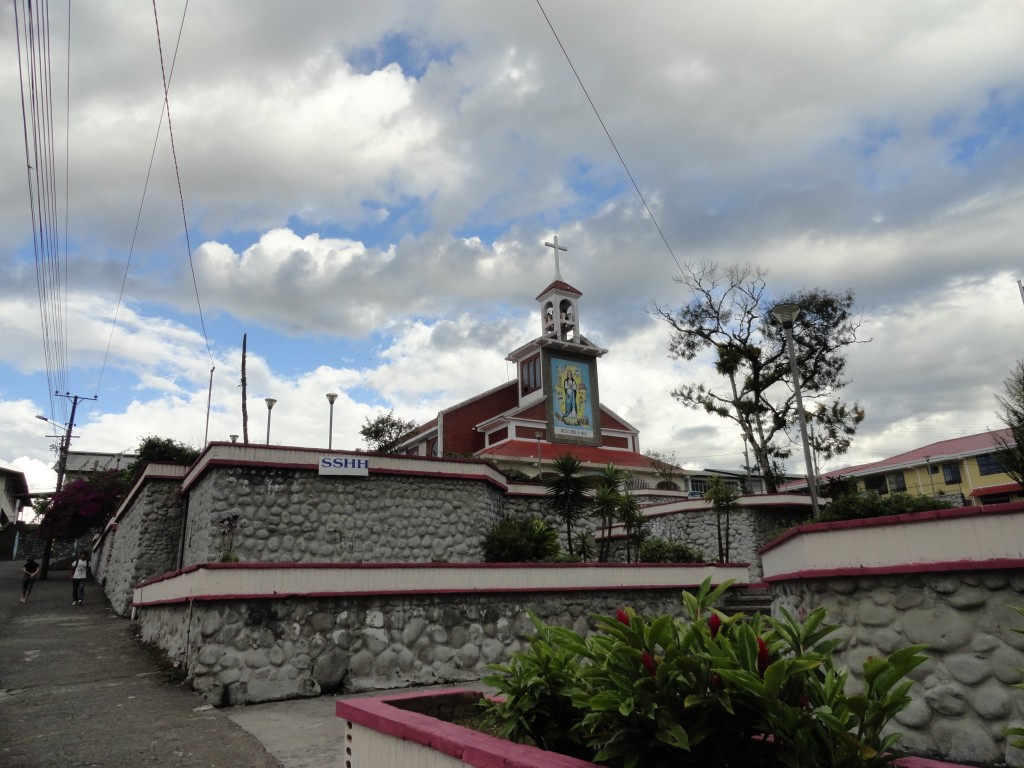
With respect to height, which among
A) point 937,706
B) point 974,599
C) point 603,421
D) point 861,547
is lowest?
point 937,706

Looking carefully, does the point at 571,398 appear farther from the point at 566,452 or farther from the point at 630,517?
the point at 630,517

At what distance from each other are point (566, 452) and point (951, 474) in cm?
1991

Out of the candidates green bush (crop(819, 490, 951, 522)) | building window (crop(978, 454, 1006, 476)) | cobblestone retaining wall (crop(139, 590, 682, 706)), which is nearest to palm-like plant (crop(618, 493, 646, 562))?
green bush (crop(819, 490, 951, 522))

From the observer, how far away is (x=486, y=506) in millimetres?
17797

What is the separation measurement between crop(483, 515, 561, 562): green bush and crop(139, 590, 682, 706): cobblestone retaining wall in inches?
202

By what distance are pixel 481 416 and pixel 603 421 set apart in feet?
22.6

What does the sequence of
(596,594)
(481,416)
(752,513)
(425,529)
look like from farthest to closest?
(481,416) → (752,513) → (425,529) → (596,594)

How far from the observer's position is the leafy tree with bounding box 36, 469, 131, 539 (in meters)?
28.5

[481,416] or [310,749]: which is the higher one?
[481,416]

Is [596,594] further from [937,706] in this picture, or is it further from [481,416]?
[481,416]

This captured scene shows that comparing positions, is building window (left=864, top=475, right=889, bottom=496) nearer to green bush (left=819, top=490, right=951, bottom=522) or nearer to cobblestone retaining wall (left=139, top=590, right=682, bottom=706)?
green bush (left=819, top=490, right=951, bottom=522)

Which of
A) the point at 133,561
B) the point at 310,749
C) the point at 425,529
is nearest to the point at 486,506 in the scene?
the point at 425,529

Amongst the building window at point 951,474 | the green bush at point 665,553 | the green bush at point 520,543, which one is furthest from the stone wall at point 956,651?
the building window at point 951,474

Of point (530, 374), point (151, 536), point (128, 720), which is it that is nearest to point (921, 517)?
point (128, 720)
